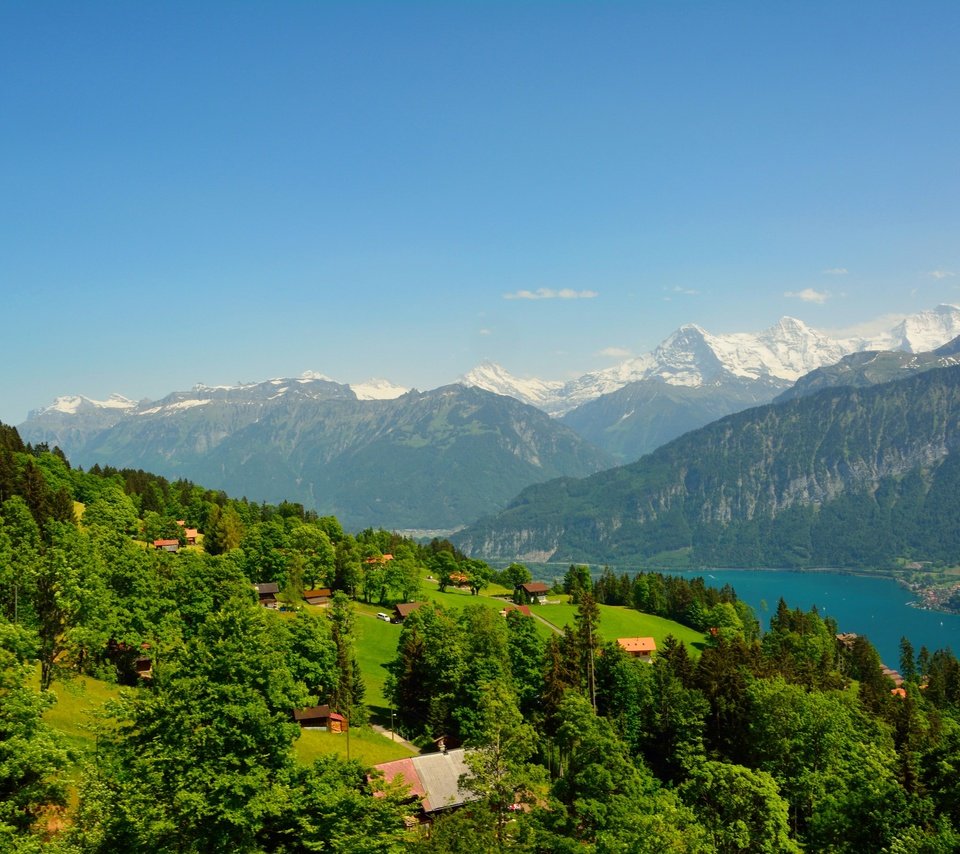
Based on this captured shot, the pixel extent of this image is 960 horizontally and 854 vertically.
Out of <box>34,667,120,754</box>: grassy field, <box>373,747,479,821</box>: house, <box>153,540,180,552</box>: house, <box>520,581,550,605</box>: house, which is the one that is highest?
<box>153,540,180,552</box>: house

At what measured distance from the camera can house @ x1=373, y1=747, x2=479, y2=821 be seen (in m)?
48.0

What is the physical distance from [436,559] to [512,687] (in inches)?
3382

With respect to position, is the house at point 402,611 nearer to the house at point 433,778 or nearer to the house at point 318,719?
the house at point 318,719

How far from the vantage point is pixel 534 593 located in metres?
144

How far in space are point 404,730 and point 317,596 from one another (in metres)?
43.2

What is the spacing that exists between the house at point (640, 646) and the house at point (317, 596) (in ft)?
140

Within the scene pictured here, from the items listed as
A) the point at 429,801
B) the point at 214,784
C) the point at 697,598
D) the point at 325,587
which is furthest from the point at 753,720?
the point at 697,598

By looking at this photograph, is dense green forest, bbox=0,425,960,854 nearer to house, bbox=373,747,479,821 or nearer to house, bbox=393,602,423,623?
house, bbox=373,747,479,821

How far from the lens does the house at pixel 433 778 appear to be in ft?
158

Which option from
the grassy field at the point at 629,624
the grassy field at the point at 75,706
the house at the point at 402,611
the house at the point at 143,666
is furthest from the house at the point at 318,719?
the grassy field at the point at 629,624

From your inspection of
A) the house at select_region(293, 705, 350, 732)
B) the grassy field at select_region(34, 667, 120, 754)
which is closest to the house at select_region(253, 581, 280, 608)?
the house at select_region(293, 705, 350, 732)

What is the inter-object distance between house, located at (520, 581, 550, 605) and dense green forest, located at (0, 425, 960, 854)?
49.9 metres

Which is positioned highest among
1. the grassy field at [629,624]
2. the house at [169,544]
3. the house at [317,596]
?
the house at [169,544]

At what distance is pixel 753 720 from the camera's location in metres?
61.1
